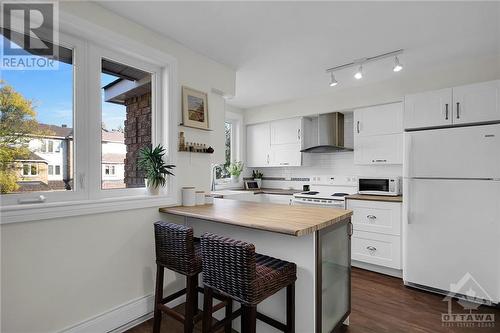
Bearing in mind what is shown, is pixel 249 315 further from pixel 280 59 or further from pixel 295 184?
pixel 295 184

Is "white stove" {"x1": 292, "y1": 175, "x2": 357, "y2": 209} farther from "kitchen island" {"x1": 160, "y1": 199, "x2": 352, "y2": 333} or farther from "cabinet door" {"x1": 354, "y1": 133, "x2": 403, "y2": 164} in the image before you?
"kitchen island" {"x1": 160, "y1": 199, "x2": 352, "y2": 333}

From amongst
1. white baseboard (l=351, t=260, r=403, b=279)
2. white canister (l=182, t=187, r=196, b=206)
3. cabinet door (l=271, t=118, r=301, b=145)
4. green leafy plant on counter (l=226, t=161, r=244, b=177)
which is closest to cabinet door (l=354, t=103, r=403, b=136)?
cabinet door (l=271, t=118, r=301, b=145)

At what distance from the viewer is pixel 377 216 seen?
3117 mm

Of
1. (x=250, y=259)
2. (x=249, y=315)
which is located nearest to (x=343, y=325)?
(x=249, y=315)

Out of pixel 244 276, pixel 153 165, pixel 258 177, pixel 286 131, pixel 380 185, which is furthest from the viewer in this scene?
pixel 258 177

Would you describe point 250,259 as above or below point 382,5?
below

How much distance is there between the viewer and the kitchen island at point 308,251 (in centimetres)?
156

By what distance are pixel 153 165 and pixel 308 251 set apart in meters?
1.47

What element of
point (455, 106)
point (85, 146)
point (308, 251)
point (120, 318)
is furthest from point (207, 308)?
point (455, 106)

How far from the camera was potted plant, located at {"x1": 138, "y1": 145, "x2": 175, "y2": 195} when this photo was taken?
86.1 inches

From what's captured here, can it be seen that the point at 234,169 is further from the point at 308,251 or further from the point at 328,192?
the point at 308,251

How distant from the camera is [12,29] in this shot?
162 centimetres

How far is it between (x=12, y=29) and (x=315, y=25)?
7.11 ft

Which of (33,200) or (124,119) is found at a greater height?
(124,119)
